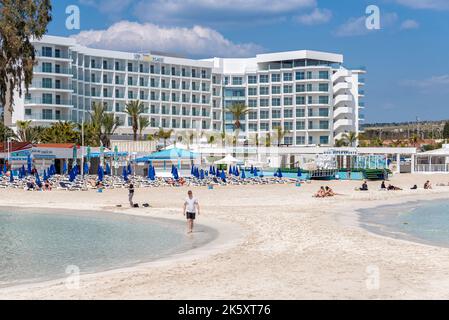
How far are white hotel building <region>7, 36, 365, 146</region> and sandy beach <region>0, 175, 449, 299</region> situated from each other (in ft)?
225

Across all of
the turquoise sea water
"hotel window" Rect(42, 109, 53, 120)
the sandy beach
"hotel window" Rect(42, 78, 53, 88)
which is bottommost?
the turquoise sea water

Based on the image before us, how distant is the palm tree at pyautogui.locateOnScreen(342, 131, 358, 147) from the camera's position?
338 feet

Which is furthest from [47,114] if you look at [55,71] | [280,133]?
[280,133]

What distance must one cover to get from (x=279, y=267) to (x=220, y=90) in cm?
9967

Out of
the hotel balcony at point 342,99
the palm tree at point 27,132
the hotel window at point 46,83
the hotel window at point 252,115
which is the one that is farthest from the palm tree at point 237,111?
the palm tree at point 27,132

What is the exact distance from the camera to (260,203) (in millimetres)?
35719

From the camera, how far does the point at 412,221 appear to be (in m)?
27.7

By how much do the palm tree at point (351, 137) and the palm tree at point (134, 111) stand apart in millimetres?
32527

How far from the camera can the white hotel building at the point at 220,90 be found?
315 ft

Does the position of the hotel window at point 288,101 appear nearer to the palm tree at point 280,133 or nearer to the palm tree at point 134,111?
the palm tree at point 280,133

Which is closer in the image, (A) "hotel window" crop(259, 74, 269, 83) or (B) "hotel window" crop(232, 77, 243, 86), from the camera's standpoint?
(A) "hotel window" crop(259, 74, 269, 83)

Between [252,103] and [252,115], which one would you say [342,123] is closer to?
[252,115]

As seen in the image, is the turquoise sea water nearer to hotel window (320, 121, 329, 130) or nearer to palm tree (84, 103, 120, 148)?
palm tree (84, 103, 120, 148)

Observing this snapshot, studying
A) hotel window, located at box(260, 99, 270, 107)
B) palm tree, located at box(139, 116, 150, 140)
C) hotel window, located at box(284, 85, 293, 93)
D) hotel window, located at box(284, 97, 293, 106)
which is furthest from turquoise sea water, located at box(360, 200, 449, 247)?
hotel window, located at box(260, 99, 270, 107)
